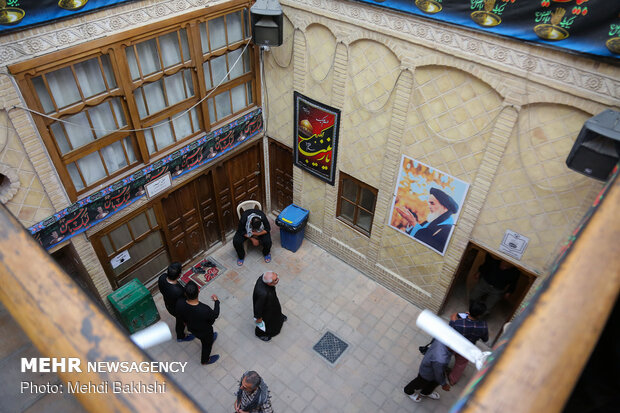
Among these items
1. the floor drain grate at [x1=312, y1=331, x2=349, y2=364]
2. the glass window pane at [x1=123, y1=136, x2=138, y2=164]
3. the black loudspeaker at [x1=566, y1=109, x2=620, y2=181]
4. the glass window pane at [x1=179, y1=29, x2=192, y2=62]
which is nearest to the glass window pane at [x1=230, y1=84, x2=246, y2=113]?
the glass window pane at [x1=179, y1=29, x2=192, y2=62]

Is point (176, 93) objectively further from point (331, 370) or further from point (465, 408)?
point (465, 408)

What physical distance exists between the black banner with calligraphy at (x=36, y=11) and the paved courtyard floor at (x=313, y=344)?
512cm

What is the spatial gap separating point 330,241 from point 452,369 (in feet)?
12.3

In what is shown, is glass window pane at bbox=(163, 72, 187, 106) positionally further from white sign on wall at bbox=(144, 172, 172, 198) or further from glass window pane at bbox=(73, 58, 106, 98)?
white sign on wall at bbox=(144, 172, 172, 198)

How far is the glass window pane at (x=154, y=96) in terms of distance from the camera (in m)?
6.70

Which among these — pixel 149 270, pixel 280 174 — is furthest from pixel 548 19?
pixel 149 270

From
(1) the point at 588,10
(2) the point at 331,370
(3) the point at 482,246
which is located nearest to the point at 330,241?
(2) the point at 331,370

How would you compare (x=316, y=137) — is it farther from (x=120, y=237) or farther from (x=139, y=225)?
(x=120, y=237)

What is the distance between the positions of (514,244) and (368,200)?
9.27 ft

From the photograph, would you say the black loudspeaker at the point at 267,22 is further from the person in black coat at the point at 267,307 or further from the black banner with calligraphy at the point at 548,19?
the person in black coat at the point at 267,307

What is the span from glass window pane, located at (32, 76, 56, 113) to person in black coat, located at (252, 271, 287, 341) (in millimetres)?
3922

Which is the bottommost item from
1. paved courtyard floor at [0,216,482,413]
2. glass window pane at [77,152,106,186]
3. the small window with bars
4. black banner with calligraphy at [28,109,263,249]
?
paved courtyard floor at [0,216,482,413]

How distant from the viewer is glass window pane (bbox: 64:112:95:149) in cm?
596

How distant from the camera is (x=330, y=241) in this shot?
9.41 meters
